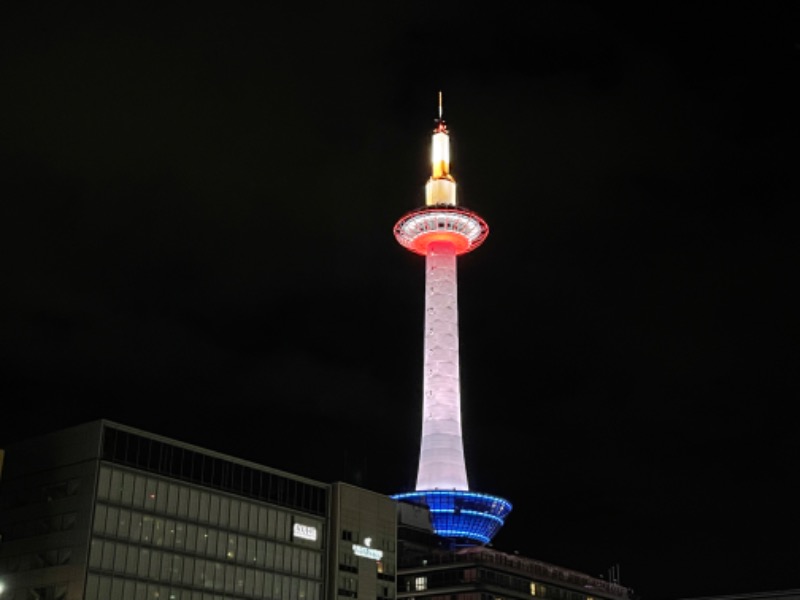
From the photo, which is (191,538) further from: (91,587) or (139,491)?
(91,587)

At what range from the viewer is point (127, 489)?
109 m

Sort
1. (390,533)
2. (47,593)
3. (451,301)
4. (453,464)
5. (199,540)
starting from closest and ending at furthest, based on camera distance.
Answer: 1. (47,593)
2. (199,540)
3. (390,533)
4. (453,464)
5. (451,301)

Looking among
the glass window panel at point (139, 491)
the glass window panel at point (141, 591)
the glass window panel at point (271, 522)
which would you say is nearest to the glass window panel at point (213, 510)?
the glass window panel at point (271, 522)

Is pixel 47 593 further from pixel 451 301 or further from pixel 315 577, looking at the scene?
pixel 451 301

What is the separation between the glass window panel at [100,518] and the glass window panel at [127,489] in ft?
8.04

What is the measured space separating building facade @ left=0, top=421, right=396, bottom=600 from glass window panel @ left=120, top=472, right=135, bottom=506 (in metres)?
0.10

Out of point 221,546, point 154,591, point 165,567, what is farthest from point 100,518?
point 221,546

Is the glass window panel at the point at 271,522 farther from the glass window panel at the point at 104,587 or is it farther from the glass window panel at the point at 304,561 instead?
the glass window panel at the point at 104,587

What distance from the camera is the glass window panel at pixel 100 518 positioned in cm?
10506

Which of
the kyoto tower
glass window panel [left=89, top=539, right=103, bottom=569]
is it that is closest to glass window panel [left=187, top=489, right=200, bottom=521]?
glass window panel [left=89, top=539, right=103, bottom=569]

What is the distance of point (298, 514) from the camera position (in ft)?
421

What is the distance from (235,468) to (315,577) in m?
17.2

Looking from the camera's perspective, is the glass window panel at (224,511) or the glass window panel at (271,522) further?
the glass window panel at (271,522)

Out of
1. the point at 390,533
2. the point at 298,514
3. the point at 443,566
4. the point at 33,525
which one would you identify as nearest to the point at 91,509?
the point at 33,525
